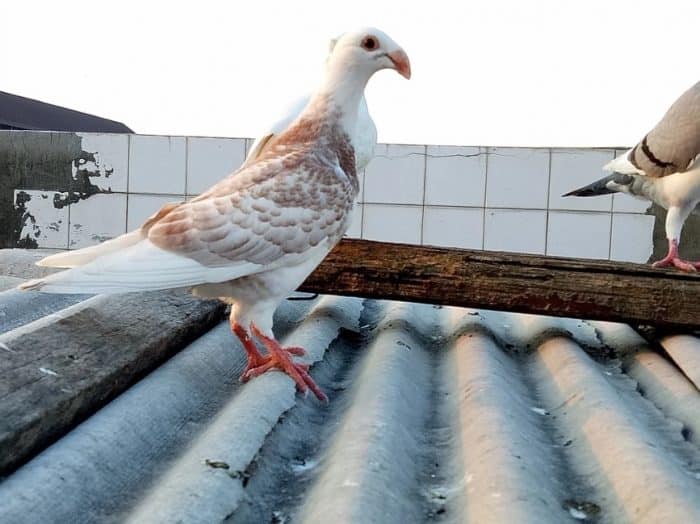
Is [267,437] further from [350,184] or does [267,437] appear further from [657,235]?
[657,235]

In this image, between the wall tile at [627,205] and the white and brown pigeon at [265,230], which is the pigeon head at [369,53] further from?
the wall tile at [627,205]

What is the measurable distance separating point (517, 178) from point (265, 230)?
3183 millimetres

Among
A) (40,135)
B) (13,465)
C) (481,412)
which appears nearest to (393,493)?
(481,412)

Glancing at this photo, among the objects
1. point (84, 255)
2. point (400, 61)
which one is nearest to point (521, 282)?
point (400, 61)

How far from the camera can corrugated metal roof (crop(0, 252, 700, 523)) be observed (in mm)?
797

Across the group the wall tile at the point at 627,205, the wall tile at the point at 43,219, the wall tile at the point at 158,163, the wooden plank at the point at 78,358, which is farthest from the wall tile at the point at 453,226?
the wooden plank at the point at 78,358

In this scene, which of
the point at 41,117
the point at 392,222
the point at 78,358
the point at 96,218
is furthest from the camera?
the point at 41,117

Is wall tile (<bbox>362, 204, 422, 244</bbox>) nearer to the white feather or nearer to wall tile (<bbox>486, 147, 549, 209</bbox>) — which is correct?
wall tile (<bbox>486, 147, 549, 209</bbox>)

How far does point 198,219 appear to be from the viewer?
1317 millimetres

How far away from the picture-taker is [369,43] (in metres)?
1.46

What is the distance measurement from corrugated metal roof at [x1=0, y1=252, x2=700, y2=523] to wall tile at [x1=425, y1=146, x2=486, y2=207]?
8.74 feet

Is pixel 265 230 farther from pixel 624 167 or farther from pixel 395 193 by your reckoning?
pixel 395 193

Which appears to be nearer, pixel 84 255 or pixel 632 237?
pixel 84 255

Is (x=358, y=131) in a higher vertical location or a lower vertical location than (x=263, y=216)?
higher
